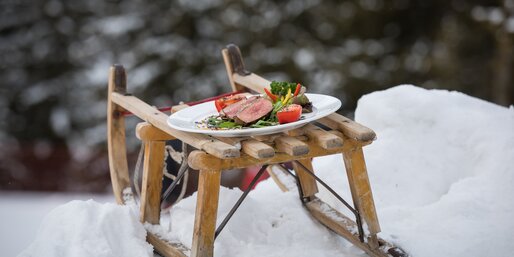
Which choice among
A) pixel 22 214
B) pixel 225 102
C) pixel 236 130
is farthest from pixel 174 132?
pixel 22 214

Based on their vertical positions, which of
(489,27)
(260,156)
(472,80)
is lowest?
(472,80)

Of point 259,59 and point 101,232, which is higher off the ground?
point 101,232

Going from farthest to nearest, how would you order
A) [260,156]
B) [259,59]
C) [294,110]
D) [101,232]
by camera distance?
[259,59] < [101,232] < [294,110] < [260,156]

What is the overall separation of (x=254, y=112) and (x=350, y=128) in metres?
0.35

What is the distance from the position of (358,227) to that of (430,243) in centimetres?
31

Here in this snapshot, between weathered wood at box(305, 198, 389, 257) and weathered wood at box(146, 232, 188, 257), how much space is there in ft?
2.09

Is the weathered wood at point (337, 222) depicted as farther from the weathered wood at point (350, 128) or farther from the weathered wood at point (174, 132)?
the weathered wood at point (174, 132)

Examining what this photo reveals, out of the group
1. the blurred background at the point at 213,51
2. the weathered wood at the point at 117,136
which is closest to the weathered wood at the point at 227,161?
the weathered wood at the point at 117,136

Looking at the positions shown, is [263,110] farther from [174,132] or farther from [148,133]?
[148,133]

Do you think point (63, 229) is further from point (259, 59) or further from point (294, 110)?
point (259, 59)

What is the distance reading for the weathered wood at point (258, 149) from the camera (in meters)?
2.10

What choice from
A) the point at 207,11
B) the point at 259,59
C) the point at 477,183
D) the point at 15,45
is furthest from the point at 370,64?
the point at 477,183

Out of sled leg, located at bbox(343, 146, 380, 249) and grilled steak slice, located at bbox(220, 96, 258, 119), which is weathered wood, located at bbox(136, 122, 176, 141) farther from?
sled leg, located at bbox(343, 146, 380, 249)

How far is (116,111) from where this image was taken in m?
3.09
